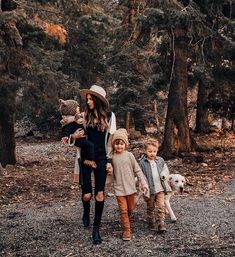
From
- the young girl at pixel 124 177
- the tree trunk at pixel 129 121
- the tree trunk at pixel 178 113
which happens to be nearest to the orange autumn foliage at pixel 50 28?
the tree trunk at pixel 178 113

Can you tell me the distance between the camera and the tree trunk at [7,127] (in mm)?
14141

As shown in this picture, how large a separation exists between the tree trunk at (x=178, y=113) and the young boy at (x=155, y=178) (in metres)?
8.06

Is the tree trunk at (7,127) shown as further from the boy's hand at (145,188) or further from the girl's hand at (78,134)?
the boy's hand at (145,188)

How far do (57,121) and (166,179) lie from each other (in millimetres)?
23936

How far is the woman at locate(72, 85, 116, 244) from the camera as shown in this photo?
21.5ft

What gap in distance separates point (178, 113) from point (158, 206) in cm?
868

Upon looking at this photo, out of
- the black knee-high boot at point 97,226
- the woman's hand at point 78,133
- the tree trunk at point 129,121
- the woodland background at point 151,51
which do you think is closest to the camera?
the black knee-high boot at point 97,226

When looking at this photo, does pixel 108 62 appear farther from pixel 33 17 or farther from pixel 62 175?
pixel 62 175

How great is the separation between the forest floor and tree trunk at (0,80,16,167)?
234 centimetres

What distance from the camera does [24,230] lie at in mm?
7422

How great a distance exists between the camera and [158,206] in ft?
22.4

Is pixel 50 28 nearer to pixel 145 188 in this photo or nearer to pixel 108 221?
pixel 108 221

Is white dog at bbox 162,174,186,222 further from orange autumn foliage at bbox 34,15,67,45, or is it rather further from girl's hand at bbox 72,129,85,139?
orange autumn foliage at bbox 34,15,67,45

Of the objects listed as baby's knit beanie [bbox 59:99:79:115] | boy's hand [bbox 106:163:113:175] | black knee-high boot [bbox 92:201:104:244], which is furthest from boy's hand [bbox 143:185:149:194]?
baby's knit beanie [bbox 59:99:79:115]
